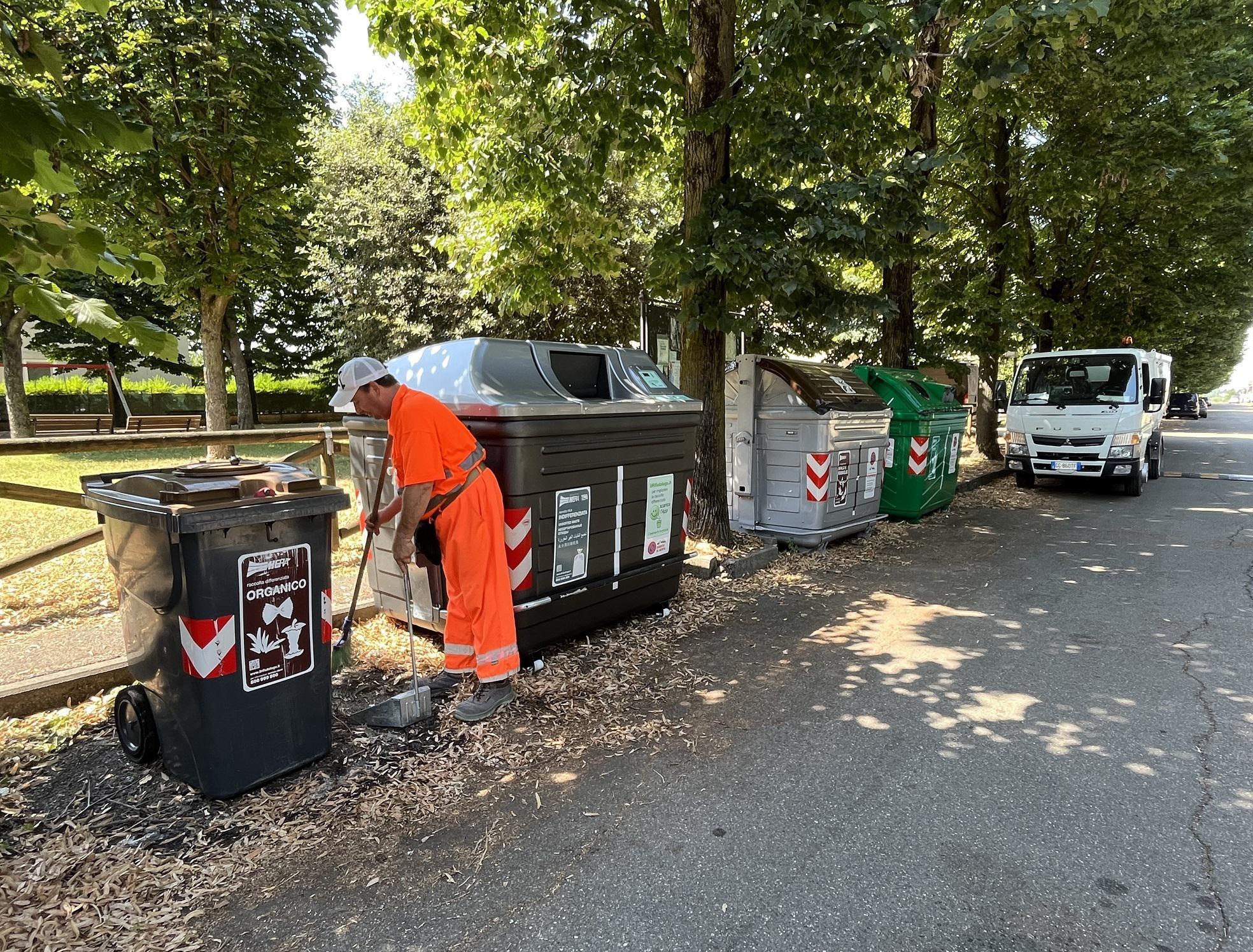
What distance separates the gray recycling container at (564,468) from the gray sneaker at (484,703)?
18.2 inches

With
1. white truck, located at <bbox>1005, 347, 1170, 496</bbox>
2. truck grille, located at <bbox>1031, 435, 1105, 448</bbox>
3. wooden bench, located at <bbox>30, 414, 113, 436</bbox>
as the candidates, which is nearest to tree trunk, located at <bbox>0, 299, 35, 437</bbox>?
wooden bench, located at <bbox>30, 414, 113, 436</bbox>

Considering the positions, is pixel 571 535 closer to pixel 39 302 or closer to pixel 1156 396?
pixel 39 302

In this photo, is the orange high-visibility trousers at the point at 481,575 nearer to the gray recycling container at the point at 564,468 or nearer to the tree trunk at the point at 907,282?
the gray recycling container at the point at 564,468

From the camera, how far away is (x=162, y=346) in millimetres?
2248

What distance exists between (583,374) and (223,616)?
110 inches

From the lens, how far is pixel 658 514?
5027mm

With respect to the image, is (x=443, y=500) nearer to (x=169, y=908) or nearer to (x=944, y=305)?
(x=169, y=908)

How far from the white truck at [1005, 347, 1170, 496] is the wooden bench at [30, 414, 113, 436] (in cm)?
2326

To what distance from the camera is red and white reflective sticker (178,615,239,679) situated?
2.72 metres

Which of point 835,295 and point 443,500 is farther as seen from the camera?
point 835,295

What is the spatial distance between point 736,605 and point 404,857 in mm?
3528

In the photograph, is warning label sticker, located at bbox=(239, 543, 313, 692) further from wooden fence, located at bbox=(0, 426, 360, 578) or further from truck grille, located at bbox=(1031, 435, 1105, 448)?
truck grille, located at bbox=(1031, 435, 1105, 448)

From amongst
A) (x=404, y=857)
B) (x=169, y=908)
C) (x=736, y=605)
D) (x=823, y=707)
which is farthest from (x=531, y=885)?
(x=736, y=605)

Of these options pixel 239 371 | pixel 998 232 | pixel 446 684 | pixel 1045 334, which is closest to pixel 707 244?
pixel 446 684
